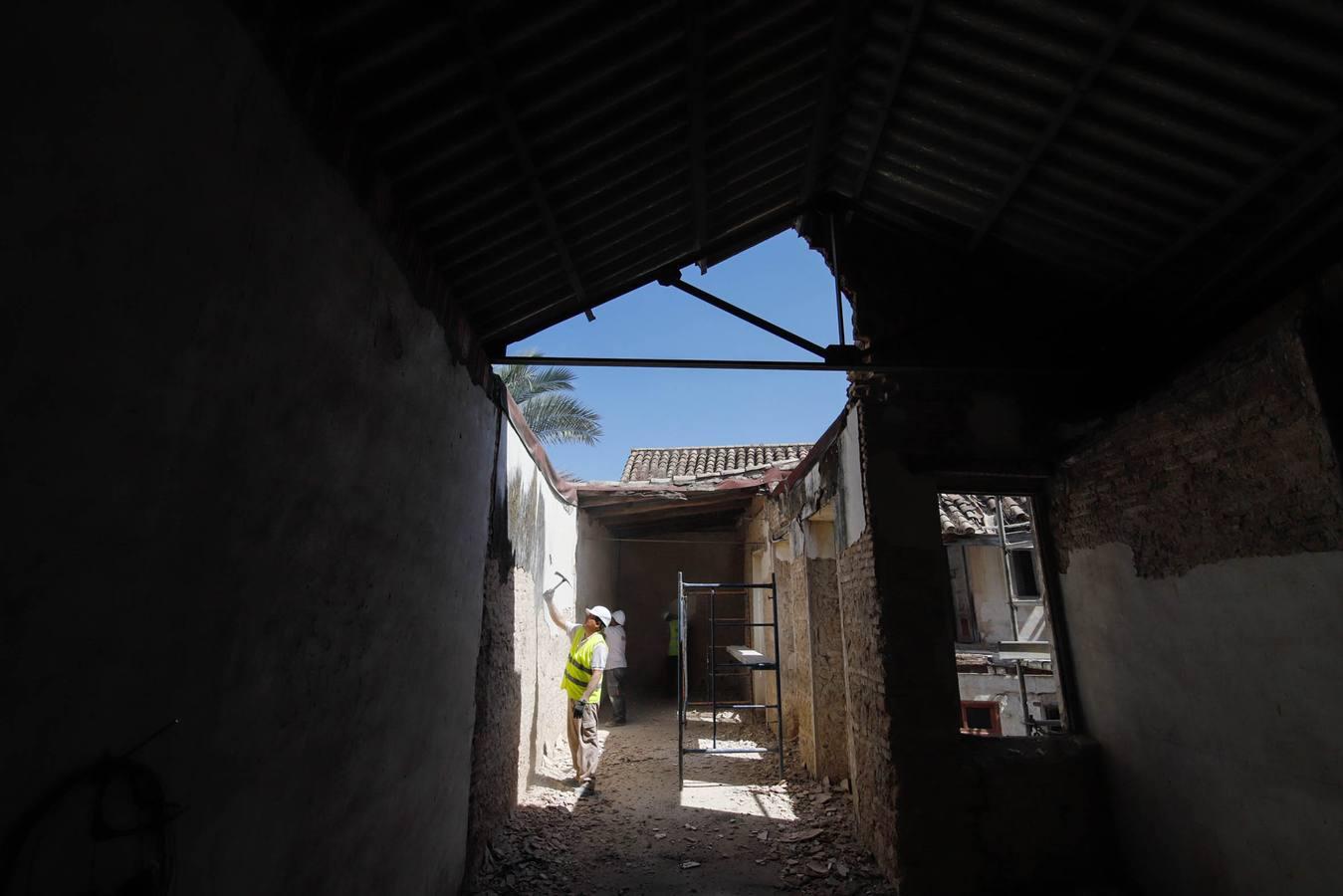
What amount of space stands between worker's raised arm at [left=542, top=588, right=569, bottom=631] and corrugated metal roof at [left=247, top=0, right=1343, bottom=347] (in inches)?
143

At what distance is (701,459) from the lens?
14.6 metres

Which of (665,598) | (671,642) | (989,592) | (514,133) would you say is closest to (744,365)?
(514,133)

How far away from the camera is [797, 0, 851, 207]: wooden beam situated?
3.33 meters

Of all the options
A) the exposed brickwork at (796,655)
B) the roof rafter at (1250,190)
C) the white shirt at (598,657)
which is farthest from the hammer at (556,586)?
the roof rafter at (1250,190)

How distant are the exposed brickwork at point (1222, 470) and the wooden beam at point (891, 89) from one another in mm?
2296

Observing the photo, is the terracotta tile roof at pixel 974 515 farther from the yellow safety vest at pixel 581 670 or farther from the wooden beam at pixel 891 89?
the wooden beam at pixel 891 89

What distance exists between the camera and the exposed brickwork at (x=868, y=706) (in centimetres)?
444

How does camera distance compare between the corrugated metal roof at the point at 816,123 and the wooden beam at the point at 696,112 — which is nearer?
the corrugated metal roof at the point at 816,123

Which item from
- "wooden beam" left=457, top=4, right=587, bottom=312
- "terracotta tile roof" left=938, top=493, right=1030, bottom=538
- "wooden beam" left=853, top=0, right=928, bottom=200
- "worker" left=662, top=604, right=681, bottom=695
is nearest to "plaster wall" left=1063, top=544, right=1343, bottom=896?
"wooden beam" left=853, top=0, right=928, bottom=200

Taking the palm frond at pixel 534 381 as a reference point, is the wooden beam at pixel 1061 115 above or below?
below

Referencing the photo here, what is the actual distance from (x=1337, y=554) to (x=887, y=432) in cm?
244

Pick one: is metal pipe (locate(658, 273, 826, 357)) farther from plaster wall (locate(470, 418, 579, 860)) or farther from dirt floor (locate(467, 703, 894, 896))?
dirt floor (locate(467, 703, 894, 896))

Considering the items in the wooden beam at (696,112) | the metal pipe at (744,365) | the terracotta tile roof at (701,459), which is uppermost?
the terracotta tile roof at (701,459)

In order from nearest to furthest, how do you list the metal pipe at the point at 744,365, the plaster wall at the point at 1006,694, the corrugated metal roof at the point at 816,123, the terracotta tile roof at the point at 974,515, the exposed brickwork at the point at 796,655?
the corrugated metal roof at the point at 816,123
the metal pipe at the point at 744,365
the exposed brickwork at the point at 796,655
the terracotta tile roof at the point at 974,515
the plaster wall at the point at 1006,694
